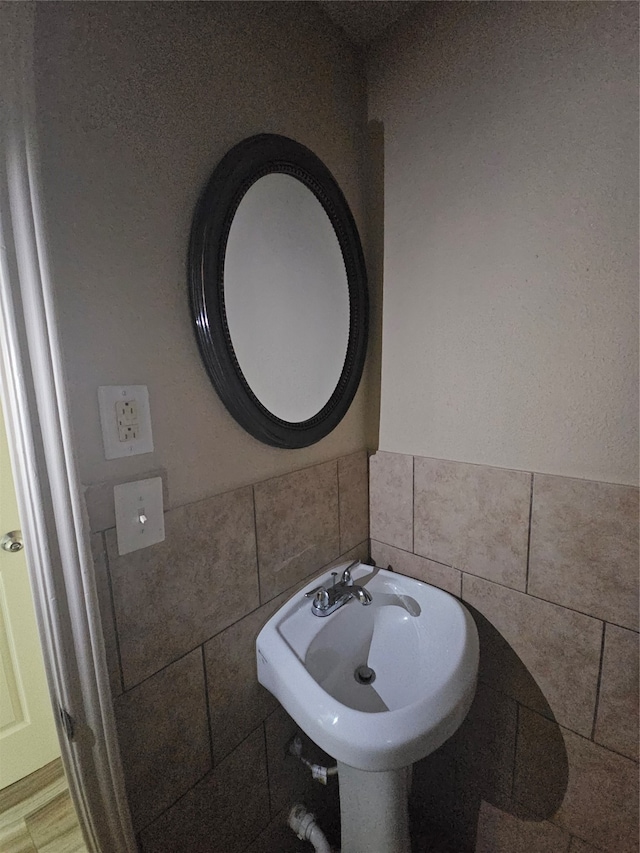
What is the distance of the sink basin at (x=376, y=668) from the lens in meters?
0.66

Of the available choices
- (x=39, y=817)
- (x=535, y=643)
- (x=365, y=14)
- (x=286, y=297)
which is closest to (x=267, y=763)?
(x=535, y=643)

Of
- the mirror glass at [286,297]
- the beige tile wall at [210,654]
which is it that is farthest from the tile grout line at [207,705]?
the mirror glass at [286,297]

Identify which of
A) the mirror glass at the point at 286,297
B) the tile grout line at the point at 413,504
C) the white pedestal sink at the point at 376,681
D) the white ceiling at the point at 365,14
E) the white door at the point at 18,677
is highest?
the white ceiling at the point at 365,14

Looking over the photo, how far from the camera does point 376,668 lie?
0.99m

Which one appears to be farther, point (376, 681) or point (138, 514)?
point (376, 681)

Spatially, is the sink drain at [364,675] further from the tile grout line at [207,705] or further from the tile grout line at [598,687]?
the tile grout line at [598,687]

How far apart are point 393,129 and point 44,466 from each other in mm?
1161

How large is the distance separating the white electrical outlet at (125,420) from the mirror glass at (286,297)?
23 centimetres

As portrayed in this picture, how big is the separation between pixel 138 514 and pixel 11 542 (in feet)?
3.45

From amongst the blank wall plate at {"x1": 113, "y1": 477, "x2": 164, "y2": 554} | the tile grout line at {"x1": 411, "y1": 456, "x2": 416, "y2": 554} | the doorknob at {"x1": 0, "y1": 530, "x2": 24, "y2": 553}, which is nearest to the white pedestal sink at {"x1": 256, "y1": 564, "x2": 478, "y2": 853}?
the tile grout line at {"x1": 411, "y1": 456, "x2": 416, "y2": 554}

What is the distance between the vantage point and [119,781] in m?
0.67

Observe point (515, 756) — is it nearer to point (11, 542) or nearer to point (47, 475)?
point (47, 475)

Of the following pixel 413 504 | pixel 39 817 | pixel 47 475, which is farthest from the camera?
pixel 39 817

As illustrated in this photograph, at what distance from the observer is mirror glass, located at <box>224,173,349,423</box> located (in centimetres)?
83
